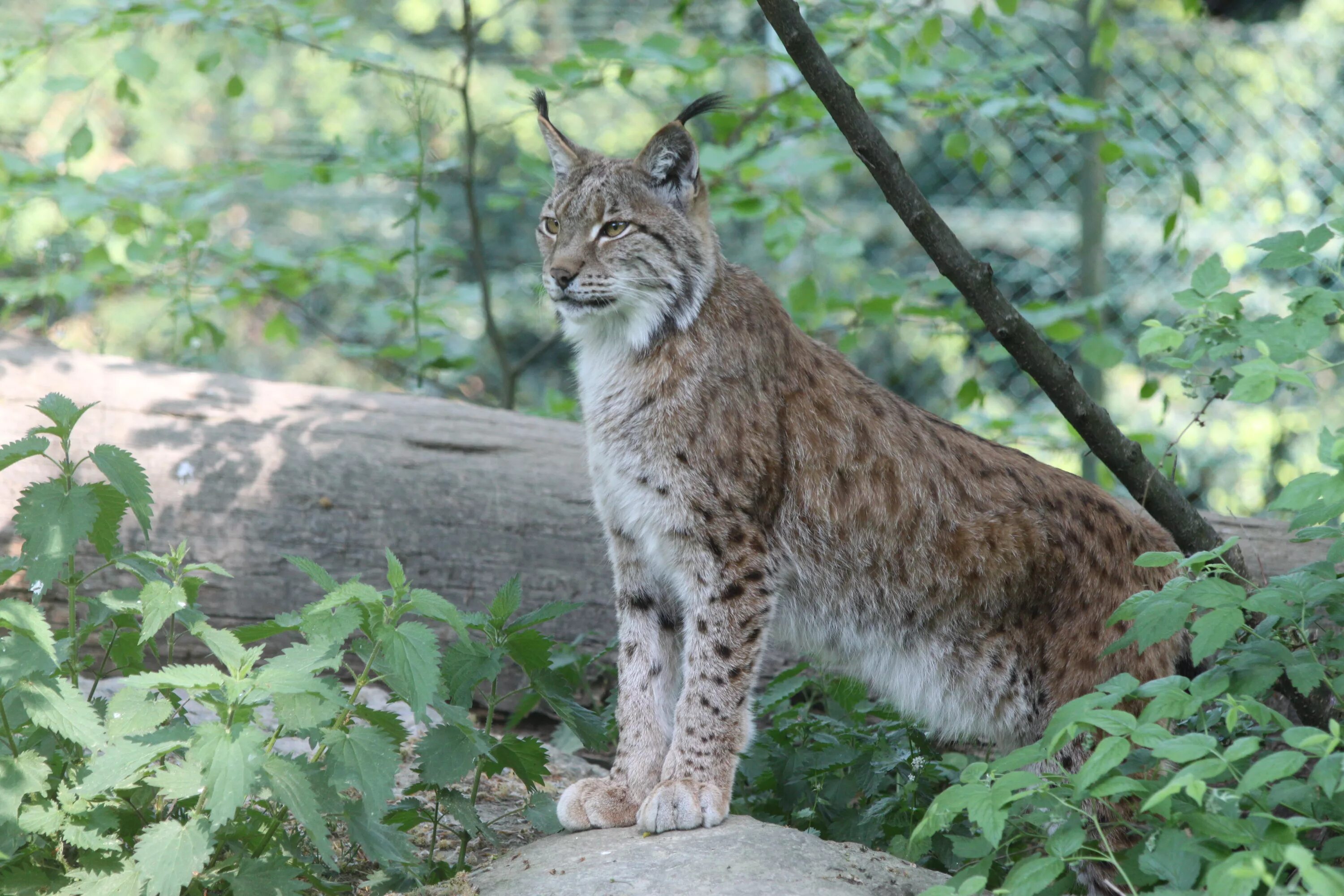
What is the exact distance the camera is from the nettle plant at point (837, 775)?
11.1 feet

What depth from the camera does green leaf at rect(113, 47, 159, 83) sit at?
15.2 feet

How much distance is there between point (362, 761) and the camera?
237 centimetres

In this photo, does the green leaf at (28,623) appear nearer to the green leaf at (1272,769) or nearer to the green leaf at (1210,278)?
the green leaf at (1272,769)

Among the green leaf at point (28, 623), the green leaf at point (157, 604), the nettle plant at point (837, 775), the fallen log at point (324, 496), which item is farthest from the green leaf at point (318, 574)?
the fallen log at point (324, 496)

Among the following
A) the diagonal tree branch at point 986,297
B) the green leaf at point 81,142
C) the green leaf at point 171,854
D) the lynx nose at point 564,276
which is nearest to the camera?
the green leaf at point 171,854

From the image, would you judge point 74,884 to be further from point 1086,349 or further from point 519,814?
Answer: point 1086,349

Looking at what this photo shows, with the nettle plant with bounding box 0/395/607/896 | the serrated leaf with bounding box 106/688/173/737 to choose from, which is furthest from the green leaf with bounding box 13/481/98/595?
the serrated leaf with bounding box 106/688/173/737

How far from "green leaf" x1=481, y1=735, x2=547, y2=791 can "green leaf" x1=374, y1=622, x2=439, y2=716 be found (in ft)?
1.75

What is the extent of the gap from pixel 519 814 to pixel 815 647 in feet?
3.19

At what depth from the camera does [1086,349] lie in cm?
520

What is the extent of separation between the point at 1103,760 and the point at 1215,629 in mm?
363

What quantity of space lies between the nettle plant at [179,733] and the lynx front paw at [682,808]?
1.57 ft

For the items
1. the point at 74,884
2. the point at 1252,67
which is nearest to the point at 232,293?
the point at 74,884

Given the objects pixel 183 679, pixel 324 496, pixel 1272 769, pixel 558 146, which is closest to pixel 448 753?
pixel 183 679
